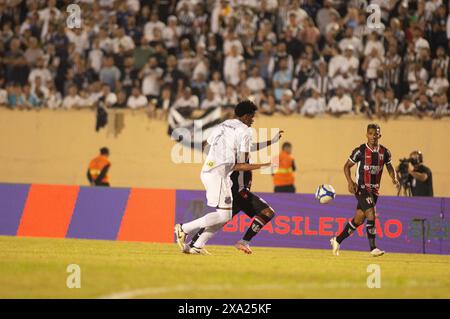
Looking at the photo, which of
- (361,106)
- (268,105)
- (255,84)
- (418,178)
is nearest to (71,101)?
(255,84)

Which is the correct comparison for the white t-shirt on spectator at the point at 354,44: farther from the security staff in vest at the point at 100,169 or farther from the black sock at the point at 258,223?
the black sock at the point at 258,223

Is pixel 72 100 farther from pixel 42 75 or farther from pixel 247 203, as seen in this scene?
pixel 247 203

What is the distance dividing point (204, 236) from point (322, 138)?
30.8 feet

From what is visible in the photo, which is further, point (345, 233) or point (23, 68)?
point (23, 68)

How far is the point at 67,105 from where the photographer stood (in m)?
26.4

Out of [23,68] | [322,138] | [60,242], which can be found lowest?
[60,242]

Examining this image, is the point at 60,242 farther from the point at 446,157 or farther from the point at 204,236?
the point at 446,157

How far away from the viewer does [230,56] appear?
2559 cm

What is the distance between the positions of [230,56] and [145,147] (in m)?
3.20

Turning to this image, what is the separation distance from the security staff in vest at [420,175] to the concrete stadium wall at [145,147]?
2865 mm

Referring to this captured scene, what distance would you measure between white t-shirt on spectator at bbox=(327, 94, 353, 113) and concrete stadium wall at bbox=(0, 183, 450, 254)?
4.52 metres
